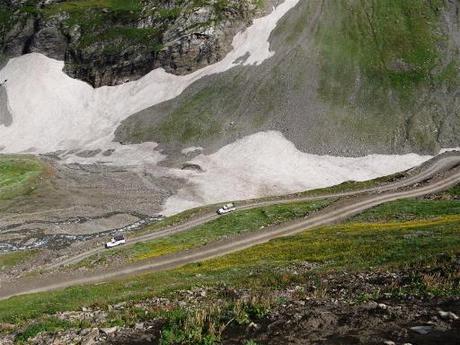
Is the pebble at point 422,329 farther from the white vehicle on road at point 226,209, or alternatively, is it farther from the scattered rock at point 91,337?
the white vehicle on road at point 226,209

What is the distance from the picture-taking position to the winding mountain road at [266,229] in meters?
51.6

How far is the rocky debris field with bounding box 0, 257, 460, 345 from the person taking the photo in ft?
56.9

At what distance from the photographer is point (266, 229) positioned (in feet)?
217

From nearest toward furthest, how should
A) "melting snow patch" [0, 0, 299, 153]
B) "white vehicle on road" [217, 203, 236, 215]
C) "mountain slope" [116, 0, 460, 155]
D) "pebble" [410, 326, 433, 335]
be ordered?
"pebble" [410, 326, 433, 335], "white vehicle on road" [217, 203, 236, 215], "mountain slope" [116, 0, 460, 155], "melting snow patch" [0, 0, 299, 153]

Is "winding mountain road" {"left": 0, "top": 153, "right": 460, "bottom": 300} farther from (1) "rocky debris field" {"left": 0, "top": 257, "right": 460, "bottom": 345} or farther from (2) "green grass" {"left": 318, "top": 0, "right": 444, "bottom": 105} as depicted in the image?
(2) "green grass" {"left": 318, "top": 0, "right": 444, "bottom": 105}

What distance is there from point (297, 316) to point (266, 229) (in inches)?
1827

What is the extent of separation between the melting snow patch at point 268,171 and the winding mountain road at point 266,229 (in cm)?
1726

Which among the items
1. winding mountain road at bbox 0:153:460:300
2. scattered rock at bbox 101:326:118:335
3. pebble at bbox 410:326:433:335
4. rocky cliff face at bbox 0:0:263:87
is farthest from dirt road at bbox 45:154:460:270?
rocky cliff face at bbox 0:0:263:87

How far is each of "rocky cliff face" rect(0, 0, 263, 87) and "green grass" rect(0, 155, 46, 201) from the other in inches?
2044

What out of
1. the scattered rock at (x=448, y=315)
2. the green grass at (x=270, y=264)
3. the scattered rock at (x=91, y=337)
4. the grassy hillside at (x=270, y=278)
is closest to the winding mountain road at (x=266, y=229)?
the grassy hillside at (x=270, y=278)

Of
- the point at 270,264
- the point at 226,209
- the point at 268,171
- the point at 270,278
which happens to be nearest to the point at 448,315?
the point at 270,278

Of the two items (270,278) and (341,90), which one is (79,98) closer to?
(341,90)

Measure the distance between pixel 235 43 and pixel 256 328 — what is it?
15174cm

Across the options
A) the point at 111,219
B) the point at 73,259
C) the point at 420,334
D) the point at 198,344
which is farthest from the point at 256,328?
the point at 111,219
